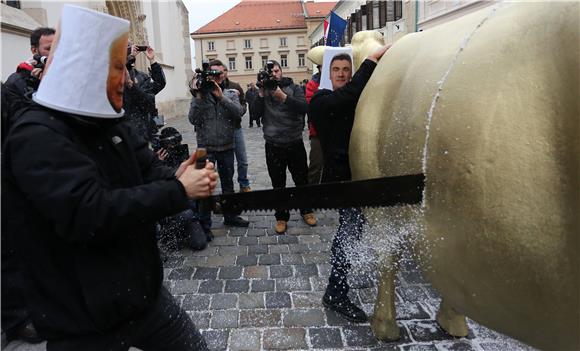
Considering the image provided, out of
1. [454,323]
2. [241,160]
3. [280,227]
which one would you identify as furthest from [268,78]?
[454,323]

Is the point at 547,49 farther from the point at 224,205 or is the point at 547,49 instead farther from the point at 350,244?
the point at 350,244

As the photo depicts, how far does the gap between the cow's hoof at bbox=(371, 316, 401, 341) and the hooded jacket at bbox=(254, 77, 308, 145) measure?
2611mm

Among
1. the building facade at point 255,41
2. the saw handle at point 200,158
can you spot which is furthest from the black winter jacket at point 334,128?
the building facade at point 255,41

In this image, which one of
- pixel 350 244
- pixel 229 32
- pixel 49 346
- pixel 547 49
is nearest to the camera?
pixel 547 49

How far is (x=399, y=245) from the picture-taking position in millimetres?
2133

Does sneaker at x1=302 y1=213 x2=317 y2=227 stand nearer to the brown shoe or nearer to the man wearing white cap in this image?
the brown shoe

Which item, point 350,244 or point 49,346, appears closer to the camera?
point 49,346

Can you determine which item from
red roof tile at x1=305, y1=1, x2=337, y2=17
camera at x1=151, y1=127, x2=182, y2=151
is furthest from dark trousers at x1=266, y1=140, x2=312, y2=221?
red roof tile at x1=305, y1=1, x2=337, y2=17

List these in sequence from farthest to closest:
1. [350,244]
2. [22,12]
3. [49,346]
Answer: [22,12] → [350,244] → [49,346]

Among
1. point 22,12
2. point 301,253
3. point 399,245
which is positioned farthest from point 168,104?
point 399,245

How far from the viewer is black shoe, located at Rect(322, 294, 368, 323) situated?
122 inches

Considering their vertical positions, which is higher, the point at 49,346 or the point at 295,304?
the point at 49,346

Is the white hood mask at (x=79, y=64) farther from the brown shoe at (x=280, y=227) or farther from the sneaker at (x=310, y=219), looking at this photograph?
the sneaker at (x=310, y=219)

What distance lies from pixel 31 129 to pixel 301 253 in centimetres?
330
